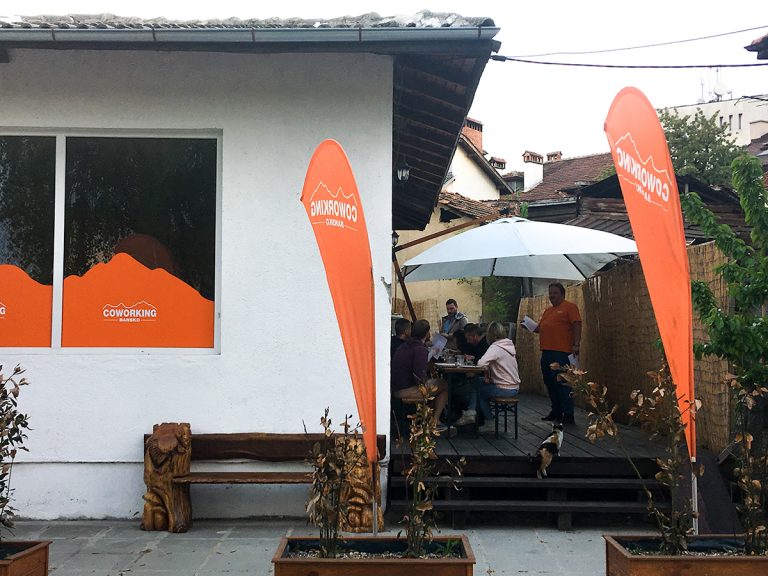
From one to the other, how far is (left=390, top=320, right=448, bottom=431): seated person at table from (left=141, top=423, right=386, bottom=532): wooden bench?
4.18 ft

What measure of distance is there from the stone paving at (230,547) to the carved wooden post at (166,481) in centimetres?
11

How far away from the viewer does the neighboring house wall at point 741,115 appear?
4738 centimetres

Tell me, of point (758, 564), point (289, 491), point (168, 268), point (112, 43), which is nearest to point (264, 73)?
point (112, 43)

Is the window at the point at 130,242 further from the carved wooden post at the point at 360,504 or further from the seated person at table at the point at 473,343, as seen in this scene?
the seated person at table at the point at 473,343

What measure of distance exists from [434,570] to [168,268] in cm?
383

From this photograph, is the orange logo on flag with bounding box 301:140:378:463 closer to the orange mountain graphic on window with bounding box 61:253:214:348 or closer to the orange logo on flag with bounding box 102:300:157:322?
the orange mountain graphic on window with bounding box 61:253:214:348

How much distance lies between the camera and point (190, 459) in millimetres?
6277

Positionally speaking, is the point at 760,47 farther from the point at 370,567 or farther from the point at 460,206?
the point at 460,206

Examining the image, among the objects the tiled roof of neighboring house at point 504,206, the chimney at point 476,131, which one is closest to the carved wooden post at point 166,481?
the tiled roof of neighboring house at point 504,206

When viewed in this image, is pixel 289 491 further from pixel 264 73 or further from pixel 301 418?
pixel 264 73

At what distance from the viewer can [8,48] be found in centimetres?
636

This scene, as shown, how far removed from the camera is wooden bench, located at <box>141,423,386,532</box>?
19.9 feet

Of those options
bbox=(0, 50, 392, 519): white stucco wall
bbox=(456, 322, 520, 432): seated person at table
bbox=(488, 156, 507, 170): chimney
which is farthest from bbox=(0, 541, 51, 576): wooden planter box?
bbox=(488, 156, 507, 170): chimney

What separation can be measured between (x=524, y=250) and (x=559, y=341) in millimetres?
1038
